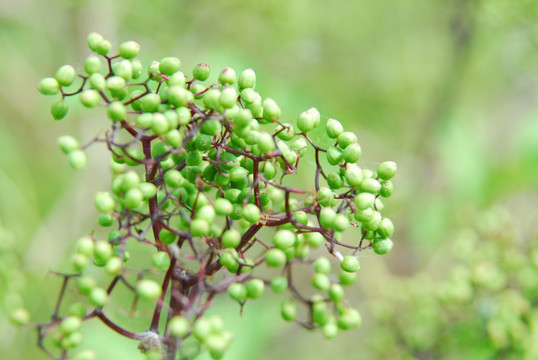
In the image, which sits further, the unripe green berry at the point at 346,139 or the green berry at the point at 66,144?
the unripe green berry at the point at 346,139

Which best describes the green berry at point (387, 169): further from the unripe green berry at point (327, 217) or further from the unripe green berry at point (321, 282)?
the unripe green berry at point (321, 282)

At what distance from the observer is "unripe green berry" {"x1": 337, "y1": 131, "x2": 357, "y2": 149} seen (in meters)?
2.14

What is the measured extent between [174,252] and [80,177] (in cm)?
363

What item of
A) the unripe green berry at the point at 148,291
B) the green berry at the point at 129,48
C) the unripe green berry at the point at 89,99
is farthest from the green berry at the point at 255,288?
the green berry at the point at 129,48

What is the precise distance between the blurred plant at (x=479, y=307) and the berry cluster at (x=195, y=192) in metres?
1.31

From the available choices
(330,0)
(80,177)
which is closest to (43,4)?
(80,177)

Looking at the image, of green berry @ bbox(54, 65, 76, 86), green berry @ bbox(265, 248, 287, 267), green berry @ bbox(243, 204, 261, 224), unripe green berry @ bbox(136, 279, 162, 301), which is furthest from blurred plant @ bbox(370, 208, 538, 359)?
green berry @ bbox(54, 65, 76, 86)

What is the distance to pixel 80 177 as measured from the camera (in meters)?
5.33

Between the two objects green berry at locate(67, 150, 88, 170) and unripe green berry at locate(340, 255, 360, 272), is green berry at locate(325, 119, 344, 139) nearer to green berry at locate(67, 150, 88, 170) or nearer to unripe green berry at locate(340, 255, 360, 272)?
unripe green berry at locate(340, 255, 360, 272)

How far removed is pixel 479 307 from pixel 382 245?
59.1 inches

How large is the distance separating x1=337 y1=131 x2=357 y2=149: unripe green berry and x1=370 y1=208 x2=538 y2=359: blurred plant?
1498mm

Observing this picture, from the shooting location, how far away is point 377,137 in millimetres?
6223

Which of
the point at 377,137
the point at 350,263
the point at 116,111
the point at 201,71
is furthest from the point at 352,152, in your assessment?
the point at 377,137

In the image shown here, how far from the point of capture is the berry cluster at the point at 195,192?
1855mm
